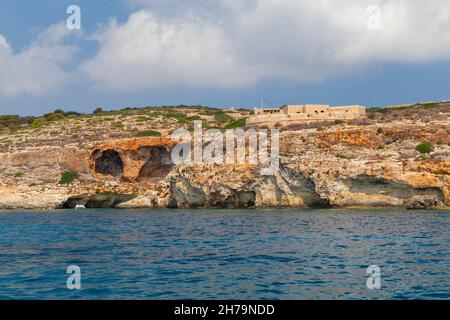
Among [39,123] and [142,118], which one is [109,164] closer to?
[142,118]

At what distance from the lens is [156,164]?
75062 millimetres

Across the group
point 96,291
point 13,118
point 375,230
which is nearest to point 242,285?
point 96,291

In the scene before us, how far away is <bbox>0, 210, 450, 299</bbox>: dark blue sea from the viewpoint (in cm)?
1354

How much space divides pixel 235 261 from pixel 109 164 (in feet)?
200

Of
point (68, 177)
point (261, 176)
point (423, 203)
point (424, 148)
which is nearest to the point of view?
Answer: point (423, 203)

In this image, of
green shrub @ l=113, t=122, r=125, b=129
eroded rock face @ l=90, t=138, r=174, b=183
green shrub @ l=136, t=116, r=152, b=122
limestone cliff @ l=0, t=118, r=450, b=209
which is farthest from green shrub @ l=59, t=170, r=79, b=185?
green shrub @ l=136, t=116, r=152, b=122

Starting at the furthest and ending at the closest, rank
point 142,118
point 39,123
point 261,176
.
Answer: point 39,123, point 142,118, point 261,176

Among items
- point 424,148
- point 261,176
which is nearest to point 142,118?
point 261,176

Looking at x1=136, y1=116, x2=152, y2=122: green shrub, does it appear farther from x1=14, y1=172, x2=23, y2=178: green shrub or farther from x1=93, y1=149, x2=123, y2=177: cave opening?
x1=14, y1=172, x2=23, y2=178: green shrub

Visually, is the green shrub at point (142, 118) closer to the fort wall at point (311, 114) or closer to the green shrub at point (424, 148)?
the fort wall at point (311, 114)

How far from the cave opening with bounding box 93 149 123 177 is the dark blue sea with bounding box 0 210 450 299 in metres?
45.6

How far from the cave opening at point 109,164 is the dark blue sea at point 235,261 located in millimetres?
45596
